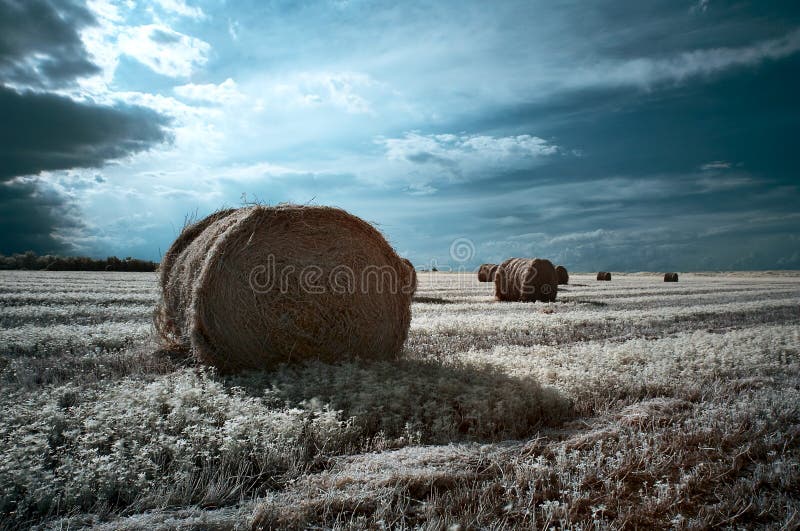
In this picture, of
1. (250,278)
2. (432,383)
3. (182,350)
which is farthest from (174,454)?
(182,350)

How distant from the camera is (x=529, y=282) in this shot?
18.3 m

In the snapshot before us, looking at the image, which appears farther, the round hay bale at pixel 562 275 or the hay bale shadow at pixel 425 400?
the round hay bale at pixel 562 275

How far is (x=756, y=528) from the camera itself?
2.98 metres

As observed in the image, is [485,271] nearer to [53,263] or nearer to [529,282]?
[529,282]

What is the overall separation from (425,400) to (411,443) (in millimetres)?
1068

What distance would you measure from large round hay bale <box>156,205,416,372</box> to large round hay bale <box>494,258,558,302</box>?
1170 cm

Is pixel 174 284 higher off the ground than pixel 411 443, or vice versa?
pixel 174 284

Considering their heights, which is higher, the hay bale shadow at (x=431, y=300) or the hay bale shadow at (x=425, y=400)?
the hay bale shadow at (x=431, y=300)

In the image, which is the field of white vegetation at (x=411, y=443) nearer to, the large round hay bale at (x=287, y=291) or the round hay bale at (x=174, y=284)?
the large round hay bale at (x=287, y=291)

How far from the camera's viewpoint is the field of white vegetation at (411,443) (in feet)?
9.65

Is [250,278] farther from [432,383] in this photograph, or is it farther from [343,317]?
[432,383]

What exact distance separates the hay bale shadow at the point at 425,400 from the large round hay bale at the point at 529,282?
1279cm

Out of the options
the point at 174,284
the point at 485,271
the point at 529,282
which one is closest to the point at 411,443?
the point at 174,284

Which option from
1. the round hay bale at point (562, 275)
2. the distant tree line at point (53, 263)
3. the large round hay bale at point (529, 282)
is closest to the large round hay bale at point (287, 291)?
the large round hay bale at point (529, 282)
